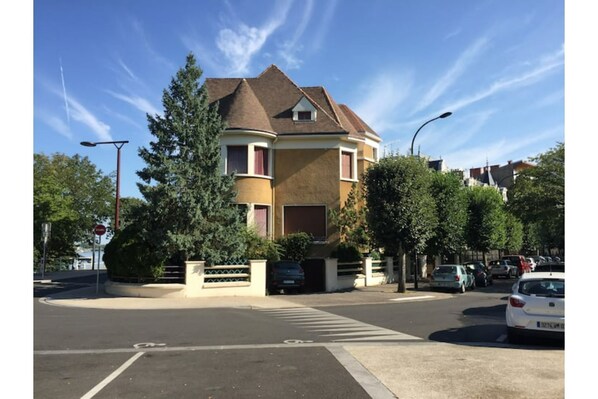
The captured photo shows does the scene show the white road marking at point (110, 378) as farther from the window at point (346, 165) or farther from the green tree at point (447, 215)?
the green tree at point (447, 215)

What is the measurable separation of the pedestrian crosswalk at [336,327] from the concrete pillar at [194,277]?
16.6ft

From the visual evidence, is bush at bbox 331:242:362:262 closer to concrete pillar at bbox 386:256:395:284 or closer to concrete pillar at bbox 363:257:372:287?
concrete pillar at bbox 363:257:372:287

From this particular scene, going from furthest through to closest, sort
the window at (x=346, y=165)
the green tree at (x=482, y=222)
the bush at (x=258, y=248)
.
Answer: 1. the green tree at (x=482, y=222)
2. the window at (x=346, y=165)
3. the bush at (x=258, y=248)

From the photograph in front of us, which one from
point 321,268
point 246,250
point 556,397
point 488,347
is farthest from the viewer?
point 321,268

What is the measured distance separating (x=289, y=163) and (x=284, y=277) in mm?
7998

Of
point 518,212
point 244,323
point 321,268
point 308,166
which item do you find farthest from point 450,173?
point 244,323

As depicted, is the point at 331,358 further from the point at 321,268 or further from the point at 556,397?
the point at 321,268

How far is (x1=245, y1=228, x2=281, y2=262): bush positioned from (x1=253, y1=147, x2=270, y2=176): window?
4340 mm

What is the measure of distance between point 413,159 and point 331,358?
16.7 m

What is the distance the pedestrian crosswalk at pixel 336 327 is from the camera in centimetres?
1024

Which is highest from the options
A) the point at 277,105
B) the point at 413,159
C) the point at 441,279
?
the point at 277,105

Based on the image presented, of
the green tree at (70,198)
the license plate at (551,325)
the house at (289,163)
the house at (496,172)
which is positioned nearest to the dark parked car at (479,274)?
the house at (289,163)

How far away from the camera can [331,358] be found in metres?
8.02

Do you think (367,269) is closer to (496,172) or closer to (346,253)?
(346,253)
